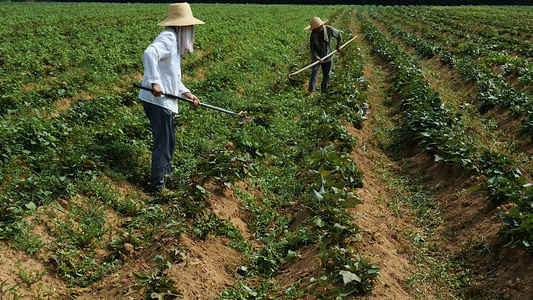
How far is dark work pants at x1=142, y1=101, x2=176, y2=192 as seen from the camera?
5324mm

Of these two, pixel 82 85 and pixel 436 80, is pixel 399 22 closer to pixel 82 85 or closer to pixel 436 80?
pixel 436 80

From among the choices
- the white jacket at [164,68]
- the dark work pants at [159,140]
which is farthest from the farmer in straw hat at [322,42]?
the dark work pants at [159,140]

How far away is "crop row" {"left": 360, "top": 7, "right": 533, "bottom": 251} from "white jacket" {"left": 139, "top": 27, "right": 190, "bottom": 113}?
3.56 meters

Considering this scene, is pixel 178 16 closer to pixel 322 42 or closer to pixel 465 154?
pixel 465 154

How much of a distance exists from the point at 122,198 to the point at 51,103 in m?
3.61

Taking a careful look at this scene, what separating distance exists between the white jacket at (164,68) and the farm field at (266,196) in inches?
40.2

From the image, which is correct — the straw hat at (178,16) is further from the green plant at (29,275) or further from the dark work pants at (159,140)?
the green plant at (29,275)

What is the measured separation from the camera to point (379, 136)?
8094mm

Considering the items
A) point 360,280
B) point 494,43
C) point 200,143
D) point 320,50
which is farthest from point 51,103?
point 494,43

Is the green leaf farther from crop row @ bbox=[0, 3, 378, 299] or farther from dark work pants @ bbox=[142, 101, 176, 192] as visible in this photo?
dark work pants @ bbox=[142, 101, 176, 192]

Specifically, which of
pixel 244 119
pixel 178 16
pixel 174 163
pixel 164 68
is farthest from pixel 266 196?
pixel 178 16

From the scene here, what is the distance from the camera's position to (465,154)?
580cm

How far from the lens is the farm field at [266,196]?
389 centimetres

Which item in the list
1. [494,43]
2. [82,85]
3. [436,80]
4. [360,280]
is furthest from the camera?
[494,43]
